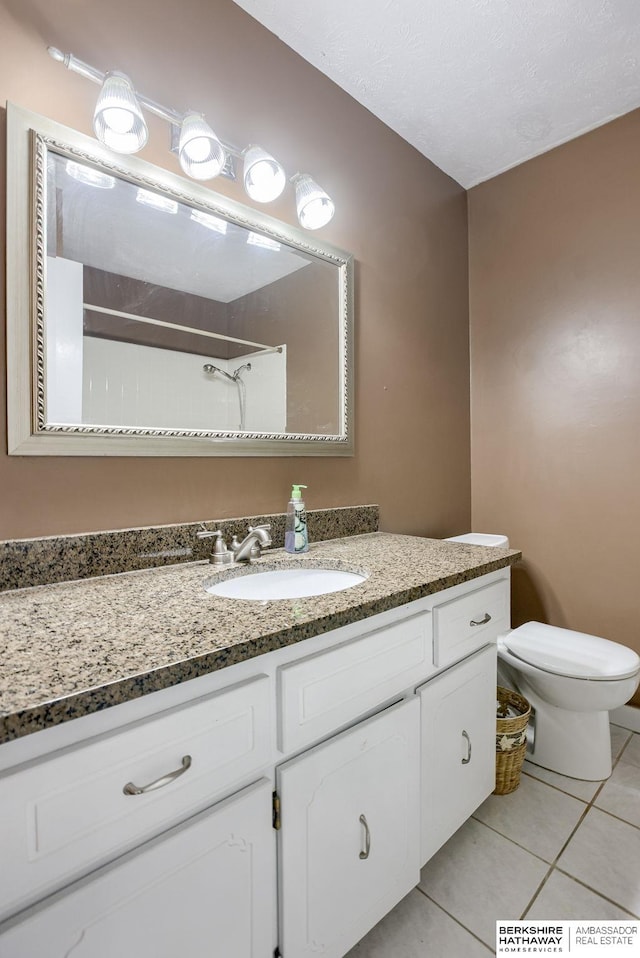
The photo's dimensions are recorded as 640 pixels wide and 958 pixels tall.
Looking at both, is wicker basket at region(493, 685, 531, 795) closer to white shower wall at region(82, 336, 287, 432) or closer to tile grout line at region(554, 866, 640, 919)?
tile grout line at region(554, 866, 640, 919)

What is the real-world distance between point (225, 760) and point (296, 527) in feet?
2.46

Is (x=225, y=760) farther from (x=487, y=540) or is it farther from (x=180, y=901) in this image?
(x=487, y=540)

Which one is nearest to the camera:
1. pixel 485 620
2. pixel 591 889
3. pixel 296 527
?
pixel 591 889

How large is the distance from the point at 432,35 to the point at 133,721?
6.73ft

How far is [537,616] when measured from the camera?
2145mm

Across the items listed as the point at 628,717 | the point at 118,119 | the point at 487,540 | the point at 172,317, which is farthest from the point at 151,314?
the point at 628,717

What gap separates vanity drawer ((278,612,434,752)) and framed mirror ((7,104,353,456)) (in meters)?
0.70

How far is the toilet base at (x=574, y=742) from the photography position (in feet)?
5.25

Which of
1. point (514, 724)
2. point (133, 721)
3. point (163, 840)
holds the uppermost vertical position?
point (133, 721)

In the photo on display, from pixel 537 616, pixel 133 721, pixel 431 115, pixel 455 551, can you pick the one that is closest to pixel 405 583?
pixel 455 551

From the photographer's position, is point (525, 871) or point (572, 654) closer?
point (525, 871)

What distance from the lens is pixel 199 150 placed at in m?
1.20

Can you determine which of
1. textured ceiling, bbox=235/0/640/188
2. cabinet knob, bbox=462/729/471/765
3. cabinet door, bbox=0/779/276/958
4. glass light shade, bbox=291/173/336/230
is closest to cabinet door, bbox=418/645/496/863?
cabinet knob, bbox=462/729/471/765

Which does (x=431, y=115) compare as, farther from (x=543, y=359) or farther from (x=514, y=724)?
(x=514, y=724)
